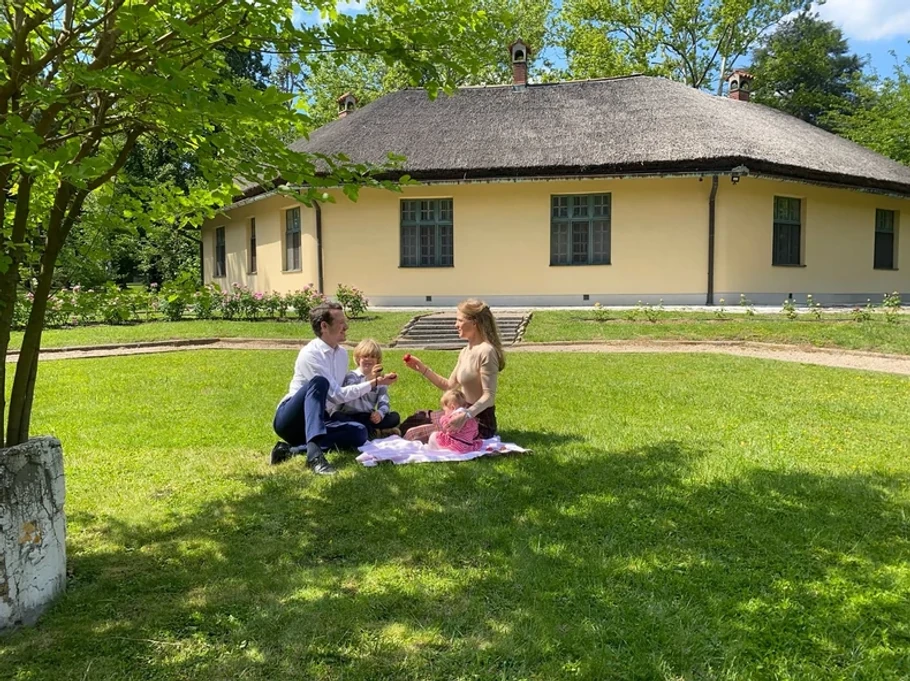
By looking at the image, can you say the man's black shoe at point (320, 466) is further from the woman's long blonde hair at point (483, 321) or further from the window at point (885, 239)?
the window at point (885, 239)

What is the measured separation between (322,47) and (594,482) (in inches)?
125

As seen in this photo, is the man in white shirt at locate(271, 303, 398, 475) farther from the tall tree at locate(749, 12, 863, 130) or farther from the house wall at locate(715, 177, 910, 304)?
the tall tree at locate(749, 12, 863, 130)

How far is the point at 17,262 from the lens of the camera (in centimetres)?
296

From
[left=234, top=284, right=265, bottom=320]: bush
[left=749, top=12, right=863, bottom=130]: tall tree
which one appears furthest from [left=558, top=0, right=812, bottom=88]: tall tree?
[left=234, top=284, right=265, bottom=320]: bush

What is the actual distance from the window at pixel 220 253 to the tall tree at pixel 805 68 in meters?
35.3

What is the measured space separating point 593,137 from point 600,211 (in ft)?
6.60

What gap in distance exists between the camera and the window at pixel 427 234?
1844cm

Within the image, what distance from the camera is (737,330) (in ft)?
41.3

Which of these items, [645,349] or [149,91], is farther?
[645,349]

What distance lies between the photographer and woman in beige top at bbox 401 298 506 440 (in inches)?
203

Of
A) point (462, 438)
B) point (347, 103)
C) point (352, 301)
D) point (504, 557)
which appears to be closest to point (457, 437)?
point (462, 438)

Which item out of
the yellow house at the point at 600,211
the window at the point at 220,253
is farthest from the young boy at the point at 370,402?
the window at the point at 220,253

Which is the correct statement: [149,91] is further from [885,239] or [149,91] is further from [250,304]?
[885,239]

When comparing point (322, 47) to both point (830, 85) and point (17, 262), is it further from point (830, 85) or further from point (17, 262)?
point (830, 85)
